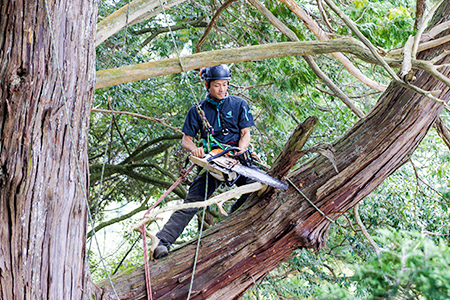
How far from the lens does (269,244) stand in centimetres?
291

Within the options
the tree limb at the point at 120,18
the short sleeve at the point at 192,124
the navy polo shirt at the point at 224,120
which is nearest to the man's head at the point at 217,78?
the navy polo shirt at the point at 224,120

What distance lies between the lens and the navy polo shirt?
349cm

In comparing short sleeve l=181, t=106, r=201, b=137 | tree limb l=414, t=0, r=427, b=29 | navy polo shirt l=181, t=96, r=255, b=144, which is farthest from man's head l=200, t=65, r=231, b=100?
tree limb l=414, t=0, r=427, b=29

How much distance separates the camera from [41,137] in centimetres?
201

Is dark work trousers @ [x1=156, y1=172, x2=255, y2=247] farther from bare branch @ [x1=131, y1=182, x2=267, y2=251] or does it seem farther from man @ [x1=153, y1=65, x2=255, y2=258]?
bare branch @ [x1=131, y1=182, x2=267, y2=251]

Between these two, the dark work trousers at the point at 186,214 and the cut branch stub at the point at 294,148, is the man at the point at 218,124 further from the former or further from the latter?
the cut branch stub at the point at 294,148

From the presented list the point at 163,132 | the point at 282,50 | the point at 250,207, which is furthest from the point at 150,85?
the point at 282,50

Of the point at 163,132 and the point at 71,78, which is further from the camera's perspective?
the point at 163,132

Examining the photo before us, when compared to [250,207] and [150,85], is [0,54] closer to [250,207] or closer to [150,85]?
[250,207]

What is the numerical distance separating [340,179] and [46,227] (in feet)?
6.19

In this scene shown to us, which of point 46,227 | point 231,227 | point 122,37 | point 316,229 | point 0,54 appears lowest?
point 316,229

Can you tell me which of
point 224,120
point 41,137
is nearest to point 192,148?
point 224,120

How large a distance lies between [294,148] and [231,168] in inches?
18.5

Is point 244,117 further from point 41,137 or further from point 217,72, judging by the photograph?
point 41,137
